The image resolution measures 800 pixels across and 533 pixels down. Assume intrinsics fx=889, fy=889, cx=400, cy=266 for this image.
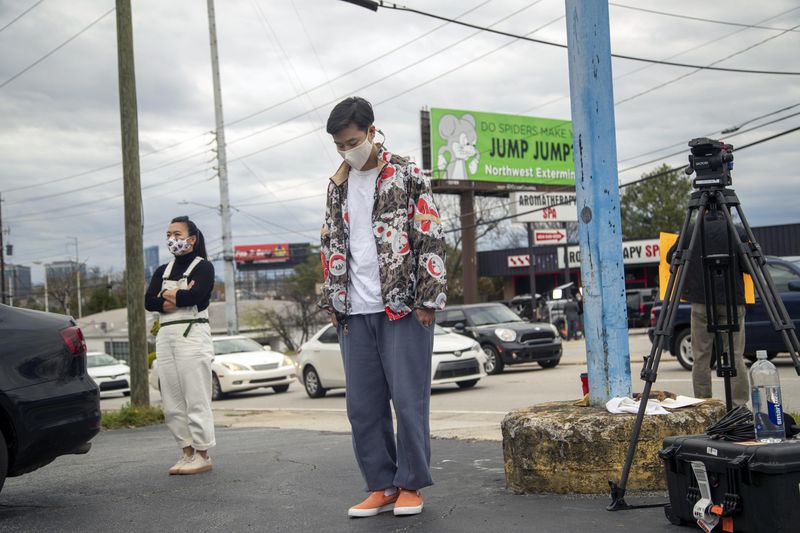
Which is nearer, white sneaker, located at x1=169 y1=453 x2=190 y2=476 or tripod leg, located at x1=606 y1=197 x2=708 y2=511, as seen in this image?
tripod leg, located at x1=606 y1=197 x2=708 y2=511

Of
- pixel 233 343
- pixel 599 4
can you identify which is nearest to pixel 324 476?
pixel 599 4

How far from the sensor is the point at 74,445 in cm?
553

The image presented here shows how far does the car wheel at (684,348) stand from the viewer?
14641mm

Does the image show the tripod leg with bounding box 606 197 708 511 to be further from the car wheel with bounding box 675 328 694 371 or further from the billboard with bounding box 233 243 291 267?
the billboard with bounding box 233 243 291 267

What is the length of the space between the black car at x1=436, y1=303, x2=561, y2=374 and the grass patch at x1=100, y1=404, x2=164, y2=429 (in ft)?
25.5

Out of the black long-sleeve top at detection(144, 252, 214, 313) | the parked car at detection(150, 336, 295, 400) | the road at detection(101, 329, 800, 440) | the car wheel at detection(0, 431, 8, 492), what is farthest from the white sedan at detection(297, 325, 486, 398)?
the car wheel at detection(0, 431, 8, 492)

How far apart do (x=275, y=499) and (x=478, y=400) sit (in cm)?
842

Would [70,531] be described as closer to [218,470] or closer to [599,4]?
[218,470]

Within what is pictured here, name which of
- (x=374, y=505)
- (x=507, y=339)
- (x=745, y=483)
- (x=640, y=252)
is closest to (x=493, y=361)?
(x=507, y=339)

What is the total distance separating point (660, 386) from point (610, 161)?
7.81 meters

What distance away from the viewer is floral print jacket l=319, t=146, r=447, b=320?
448 cm

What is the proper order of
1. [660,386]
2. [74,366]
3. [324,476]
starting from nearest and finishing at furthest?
[74,366] < [324,476] < [660,386]

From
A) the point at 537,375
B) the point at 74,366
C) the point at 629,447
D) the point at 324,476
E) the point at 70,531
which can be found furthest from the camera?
the point at 537,375

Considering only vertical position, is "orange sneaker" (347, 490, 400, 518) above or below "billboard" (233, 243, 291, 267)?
below
